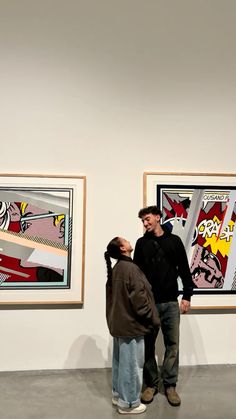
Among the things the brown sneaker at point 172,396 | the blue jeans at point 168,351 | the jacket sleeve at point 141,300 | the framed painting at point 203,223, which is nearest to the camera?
the jacket sleeve at point 141,300

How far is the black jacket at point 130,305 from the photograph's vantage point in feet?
7.97

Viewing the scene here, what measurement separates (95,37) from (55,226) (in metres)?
1.82

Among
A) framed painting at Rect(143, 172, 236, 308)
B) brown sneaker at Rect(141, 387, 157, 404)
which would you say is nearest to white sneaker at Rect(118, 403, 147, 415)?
brown sneaker at Rect(141, 387, 157, 404)

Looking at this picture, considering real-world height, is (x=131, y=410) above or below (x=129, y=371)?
below

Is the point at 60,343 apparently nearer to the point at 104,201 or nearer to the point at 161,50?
the point at 104,201

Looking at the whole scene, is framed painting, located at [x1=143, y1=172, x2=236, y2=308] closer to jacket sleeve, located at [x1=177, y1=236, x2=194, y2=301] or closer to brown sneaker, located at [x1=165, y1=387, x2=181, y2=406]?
jacket sleeve, located at [x1=177, y1=236, x2=194, y2=301]

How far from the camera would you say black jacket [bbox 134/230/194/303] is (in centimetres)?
278

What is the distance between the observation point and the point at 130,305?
2445 mm

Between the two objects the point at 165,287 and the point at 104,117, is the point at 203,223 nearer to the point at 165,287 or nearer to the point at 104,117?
the point at 165,287

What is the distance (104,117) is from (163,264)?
59.6 inches

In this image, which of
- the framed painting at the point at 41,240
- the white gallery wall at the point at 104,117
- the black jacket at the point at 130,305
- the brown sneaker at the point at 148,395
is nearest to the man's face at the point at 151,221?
the black jacket at the point at 130,305

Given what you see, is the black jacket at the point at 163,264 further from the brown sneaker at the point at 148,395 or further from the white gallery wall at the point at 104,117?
the brown sneaker at the point at 148,395

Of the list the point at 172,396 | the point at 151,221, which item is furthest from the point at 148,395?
the point at 151,221

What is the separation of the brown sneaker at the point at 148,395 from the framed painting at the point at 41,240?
0.93 meters
